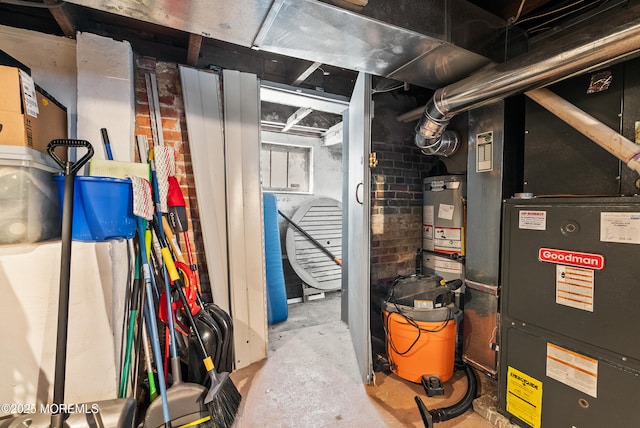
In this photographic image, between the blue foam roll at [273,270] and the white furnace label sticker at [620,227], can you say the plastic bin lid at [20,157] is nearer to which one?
the blue foam roll at [273,270]

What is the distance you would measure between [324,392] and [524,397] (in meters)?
1.20

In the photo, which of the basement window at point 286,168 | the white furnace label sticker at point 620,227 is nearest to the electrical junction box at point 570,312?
the white furnace label sticker at point 620,227

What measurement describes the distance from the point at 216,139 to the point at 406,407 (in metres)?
2.34

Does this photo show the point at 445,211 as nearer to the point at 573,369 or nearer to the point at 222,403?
Answer: the point at 573,369

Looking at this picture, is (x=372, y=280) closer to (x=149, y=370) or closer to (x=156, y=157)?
(x=149, y=370)

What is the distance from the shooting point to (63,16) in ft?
5.29

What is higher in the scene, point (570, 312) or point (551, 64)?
point (551, 64)

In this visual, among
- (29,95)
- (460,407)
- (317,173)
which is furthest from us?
(317,173)

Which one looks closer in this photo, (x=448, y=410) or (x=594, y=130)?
(x=594, y=130)

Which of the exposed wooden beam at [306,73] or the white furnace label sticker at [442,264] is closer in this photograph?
the exposed wooden beam at [306,73]

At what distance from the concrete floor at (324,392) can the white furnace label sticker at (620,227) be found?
4.17ft

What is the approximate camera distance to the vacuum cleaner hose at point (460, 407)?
65.5 inches

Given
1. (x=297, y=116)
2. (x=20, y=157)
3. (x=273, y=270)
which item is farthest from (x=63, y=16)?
(x=273, y=270)

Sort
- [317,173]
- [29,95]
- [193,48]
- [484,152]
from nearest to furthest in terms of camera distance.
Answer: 1. [29,95]
2. [193,48]
3. [484,152]
4. [317,173]
